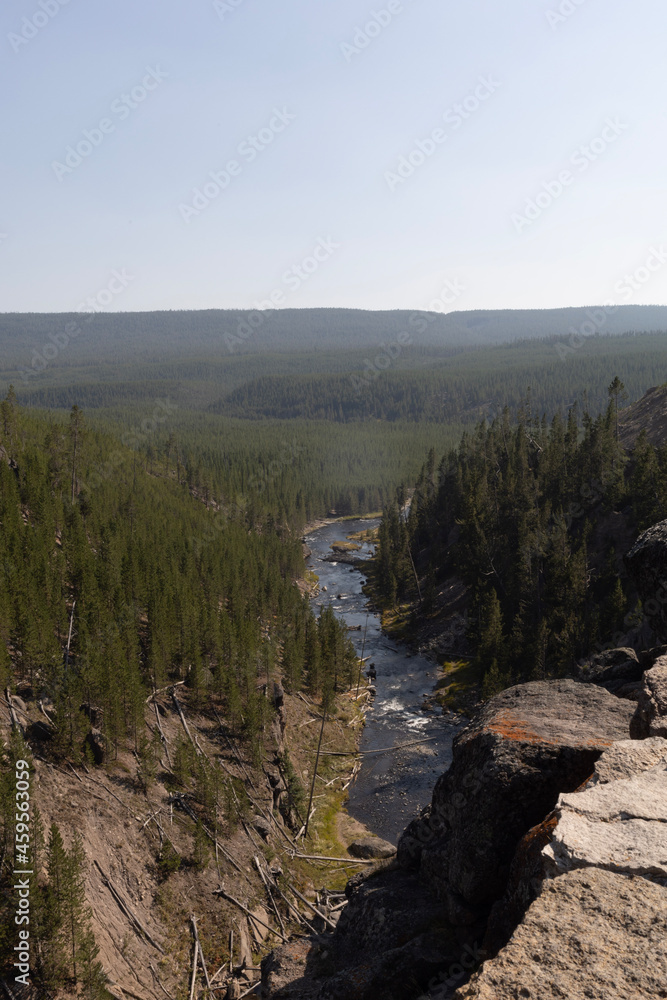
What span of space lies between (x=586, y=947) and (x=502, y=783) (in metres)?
5.33

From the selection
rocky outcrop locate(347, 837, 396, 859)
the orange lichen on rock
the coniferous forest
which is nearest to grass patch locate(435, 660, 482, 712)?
the coniferous forest

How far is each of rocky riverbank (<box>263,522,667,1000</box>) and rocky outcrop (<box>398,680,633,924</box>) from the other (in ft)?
0.11

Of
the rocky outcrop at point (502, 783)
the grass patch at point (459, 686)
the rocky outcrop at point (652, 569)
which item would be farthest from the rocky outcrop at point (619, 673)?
the grass patch at point (459, 686)

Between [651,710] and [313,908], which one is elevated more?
[651,710]

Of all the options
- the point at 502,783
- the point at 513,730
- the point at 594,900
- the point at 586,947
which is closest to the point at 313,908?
the point at 513,730

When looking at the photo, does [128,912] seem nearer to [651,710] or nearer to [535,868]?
[535,868]

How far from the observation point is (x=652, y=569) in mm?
14516

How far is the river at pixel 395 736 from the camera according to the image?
143 ft

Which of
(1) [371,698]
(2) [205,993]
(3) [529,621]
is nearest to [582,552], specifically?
(3) [529,621]

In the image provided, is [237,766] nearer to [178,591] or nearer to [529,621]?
[178,591]

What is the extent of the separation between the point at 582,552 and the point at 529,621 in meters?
10.0

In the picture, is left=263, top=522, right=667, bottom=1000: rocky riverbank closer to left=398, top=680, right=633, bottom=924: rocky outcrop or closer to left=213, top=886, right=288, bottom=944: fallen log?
left=398, top=680, right=633, bottom=924: rocky outcrop

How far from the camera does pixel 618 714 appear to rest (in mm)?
13992

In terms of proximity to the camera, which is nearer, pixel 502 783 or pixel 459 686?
pixel 502 783
